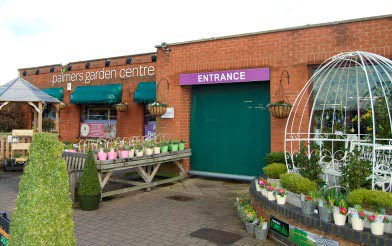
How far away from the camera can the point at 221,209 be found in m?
7.04

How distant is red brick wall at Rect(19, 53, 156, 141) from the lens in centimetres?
1370

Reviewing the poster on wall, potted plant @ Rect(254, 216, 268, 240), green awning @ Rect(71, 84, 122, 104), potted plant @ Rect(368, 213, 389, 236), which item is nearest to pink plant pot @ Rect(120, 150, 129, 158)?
potted plant @ Rect(254, 216, 268, 240)

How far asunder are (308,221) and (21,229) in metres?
3.37

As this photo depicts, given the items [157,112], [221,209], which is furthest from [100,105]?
[221,209]

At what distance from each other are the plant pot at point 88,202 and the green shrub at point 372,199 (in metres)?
4.74

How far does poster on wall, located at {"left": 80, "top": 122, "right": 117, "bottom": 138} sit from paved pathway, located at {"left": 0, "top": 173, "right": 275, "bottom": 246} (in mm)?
5785

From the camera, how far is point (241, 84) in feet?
32.5

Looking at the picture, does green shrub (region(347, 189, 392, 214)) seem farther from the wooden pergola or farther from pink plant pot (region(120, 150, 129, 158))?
the wooden pergola

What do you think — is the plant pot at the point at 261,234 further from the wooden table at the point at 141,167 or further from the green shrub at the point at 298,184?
the wooden table at the point at 141,167

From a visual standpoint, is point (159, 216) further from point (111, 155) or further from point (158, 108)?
point (158, 108)

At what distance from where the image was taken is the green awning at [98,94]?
13.7 meters

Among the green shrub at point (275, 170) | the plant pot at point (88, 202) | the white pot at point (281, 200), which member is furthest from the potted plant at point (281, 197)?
the plant pot at point (88, 202)

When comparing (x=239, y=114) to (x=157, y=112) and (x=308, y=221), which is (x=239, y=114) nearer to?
(x=157, y=112)

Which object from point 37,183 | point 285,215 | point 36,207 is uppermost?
point 37,183
